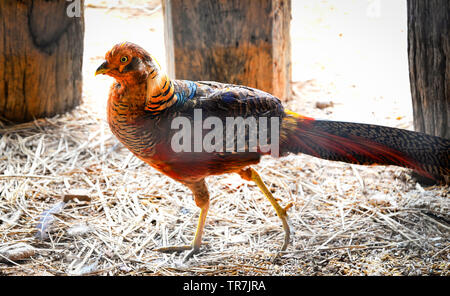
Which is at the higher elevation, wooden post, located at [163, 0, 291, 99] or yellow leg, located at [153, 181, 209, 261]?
wooden post, located at [163, 0, 291, 99]

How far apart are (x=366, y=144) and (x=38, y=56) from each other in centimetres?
254

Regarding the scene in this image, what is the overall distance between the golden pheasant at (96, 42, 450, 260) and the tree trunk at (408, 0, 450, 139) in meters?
0.53

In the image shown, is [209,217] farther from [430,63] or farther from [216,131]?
[430,63]

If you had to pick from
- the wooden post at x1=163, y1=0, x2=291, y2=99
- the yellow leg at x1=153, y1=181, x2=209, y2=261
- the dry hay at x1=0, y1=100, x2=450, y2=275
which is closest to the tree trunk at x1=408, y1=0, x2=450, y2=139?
the dry hay at x1=0, y1=100, x2=450, y2=275

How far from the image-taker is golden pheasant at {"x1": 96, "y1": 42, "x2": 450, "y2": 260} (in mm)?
1874

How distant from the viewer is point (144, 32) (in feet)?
14.0

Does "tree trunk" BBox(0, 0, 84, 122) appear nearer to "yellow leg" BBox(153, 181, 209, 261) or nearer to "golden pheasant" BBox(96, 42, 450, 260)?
"golden pheasant" BBox(96, 42, 450, 260)

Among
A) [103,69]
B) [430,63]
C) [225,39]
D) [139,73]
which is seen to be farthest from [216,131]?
[430,63]

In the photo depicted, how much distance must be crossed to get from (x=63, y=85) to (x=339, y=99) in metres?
2.23

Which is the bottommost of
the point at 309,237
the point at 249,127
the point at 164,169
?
the point at 309,237
